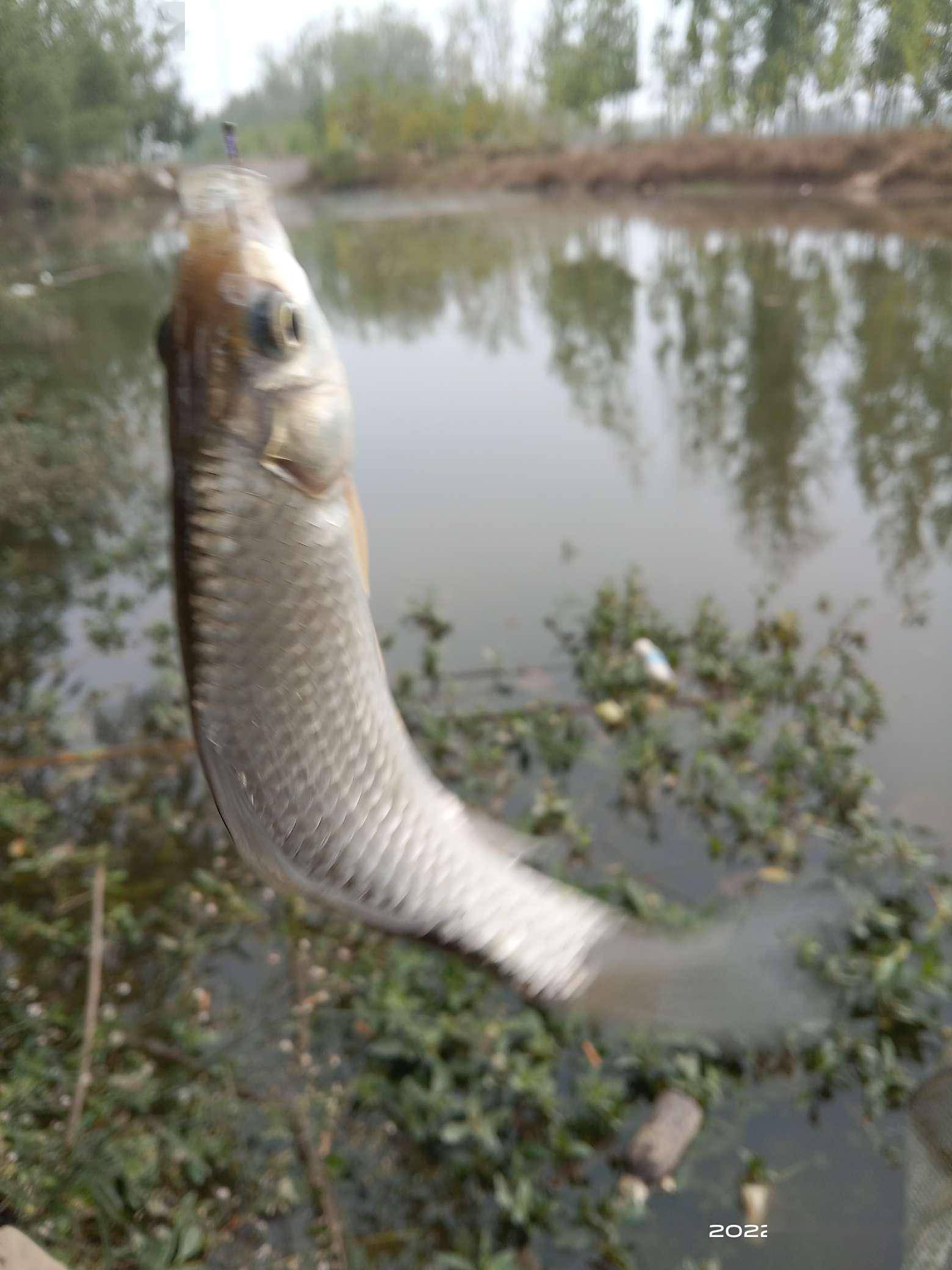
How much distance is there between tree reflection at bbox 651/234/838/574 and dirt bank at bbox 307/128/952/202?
0.94 meters

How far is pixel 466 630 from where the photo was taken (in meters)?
2.63

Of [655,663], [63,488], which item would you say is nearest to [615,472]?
[655,663]

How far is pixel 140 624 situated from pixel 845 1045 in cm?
214

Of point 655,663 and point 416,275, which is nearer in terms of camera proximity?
point 655,663

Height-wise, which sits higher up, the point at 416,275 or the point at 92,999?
the point at 416,275

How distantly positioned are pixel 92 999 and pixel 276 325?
1.46 meters

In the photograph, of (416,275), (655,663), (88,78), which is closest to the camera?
(88,78)

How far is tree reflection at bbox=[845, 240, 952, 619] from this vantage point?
9.73ft

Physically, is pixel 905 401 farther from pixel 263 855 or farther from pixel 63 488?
pixel 263 855

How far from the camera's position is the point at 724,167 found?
11.0ft

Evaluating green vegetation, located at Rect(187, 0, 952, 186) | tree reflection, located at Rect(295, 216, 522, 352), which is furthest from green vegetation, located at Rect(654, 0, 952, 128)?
tree reflection, located at Rect(295, 216, 522, 352)

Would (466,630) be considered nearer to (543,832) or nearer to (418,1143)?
(543,832)

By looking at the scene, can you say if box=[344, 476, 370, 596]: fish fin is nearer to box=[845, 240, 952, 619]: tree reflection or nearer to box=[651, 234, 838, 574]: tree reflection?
box=[845, 240, 952, 619]: tree reflection

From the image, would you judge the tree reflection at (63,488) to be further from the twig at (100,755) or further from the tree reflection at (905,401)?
the tree reflection at (905,401)
